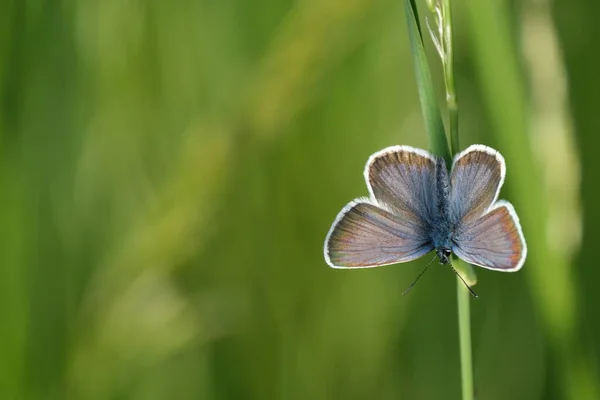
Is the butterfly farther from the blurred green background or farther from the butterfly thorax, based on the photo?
the blurred green background

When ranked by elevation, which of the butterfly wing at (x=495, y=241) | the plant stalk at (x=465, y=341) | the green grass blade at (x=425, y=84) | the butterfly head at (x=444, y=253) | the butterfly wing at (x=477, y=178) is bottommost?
the plant stalk at (x=465, y=341)

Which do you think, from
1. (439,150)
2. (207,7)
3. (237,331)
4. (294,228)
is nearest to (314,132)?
(294,228)

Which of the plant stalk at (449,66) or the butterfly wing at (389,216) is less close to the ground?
the plant stalk at (449,66)

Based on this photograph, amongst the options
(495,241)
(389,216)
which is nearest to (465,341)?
(495,241)

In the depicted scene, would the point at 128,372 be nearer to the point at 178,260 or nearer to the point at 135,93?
the point at 178,260

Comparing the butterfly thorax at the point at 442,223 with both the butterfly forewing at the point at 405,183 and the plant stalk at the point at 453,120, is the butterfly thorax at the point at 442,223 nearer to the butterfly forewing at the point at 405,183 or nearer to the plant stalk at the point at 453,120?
the butterfly forewing at the point at 405,183

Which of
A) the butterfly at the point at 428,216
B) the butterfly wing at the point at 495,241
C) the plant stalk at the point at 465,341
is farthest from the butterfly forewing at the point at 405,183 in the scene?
the plant stalk at the point at 465,341

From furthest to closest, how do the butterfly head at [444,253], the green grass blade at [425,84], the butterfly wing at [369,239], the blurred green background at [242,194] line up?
the blurred green background at [242,194] → the butterfly head at [444,253] → the butterfly wing at [369,239] → the green grass blade at [425,84]
